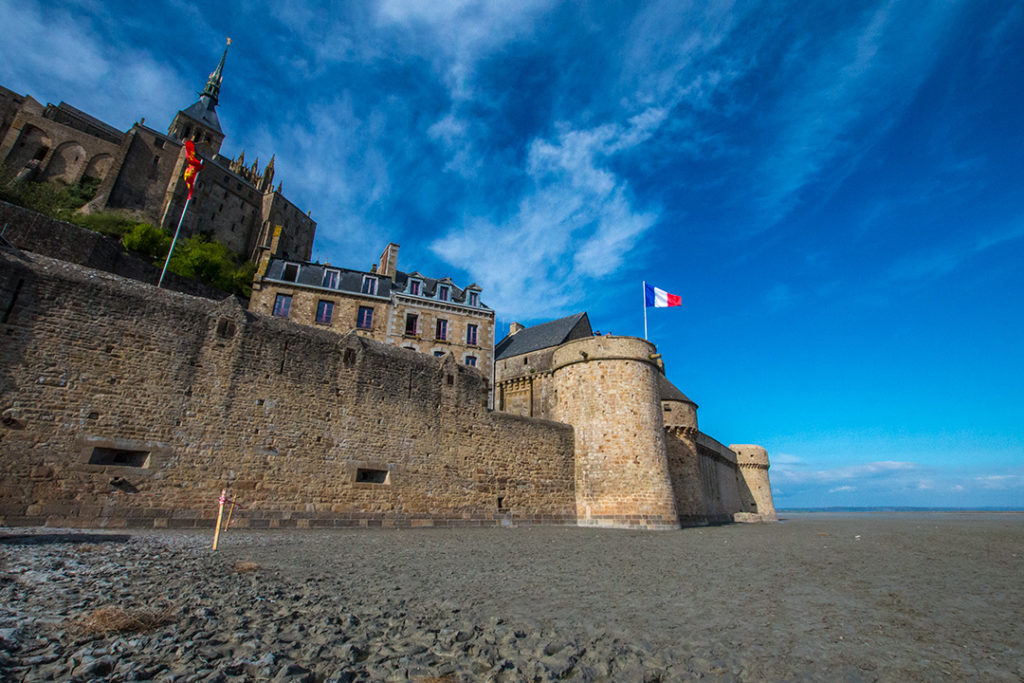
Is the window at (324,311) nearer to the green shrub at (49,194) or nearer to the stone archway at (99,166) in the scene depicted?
the green shrub at (49,194)

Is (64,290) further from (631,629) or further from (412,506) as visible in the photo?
(631,629)

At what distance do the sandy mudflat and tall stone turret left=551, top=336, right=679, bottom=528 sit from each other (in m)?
8.67

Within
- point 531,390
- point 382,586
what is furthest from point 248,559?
point 531,390

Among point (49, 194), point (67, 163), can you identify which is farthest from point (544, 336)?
point (67, 163)

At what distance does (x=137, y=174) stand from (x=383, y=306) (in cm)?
2845

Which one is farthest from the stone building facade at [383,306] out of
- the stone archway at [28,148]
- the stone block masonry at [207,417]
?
the stone archway at [28,148]

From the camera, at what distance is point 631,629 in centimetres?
403

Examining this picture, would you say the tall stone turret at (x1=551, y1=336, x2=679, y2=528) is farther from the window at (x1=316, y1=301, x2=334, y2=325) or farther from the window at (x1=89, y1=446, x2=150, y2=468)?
the window at (x1=316, y1=301, x2=334, y2=325)

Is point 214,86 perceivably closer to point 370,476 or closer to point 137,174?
point 137,174

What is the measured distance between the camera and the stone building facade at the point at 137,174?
35281mm

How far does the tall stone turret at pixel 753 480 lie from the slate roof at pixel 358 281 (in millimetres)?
24976

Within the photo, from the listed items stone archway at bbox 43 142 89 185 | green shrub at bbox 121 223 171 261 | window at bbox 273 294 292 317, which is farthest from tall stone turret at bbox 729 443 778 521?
stone archway at bbox 43 142 89 185

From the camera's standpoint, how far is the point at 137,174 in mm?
37031

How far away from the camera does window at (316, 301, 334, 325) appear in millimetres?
24062
